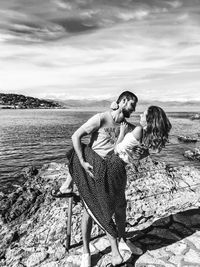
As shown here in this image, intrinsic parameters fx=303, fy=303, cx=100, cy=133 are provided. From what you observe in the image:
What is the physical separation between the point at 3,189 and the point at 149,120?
14695 millimetres

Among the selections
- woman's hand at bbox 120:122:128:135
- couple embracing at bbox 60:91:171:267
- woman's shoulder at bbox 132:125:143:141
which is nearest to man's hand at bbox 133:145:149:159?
couple embracing at bbox 60:91:171:267

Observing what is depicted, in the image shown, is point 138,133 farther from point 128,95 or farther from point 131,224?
point 131,224

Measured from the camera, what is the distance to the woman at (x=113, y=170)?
16.3 feet

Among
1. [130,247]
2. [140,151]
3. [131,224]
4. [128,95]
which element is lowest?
[131,224]

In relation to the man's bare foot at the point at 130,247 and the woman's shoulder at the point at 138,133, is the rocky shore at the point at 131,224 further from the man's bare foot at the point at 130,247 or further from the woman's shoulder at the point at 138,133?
the woman's shoulder at the point at 138,133

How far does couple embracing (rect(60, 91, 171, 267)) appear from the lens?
16.9 ft

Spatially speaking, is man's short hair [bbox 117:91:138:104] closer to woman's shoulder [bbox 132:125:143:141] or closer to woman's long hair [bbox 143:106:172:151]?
woman's long hair [bbox 143:106:172:151]

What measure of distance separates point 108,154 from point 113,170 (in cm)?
32

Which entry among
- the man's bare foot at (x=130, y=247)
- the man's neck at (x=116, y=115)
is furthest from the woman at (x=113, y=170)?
the man's bare foot at (x=130, y=247)

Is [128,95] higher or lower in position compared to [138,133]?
higher

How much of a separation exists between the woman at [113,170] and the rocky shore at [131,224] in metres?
0.76

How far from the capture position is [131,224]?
25.2 feet

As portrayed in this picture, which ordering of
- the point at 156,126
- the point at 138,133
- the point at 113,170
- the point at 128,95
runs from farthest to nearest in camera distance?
the point at 113,170 < the point at 128,95 < the point at 138,133 < the point at 156,126

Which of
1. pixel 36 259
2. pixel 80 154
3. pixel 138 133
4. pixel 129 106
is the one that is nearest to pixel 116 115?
pixel 129 106
